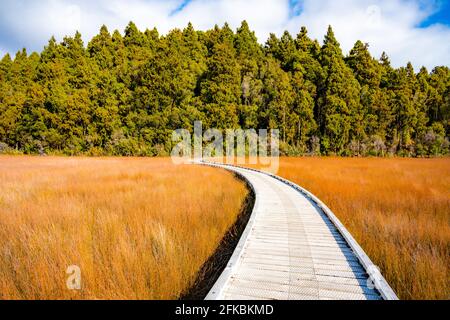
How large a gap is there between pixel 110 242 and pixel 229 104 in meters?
32.1

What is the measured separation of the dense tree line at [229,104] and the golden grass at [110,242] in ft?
89.4

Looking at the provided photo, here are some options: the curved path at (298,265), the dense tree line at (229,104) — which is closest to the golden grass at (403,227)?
the curved path at (298,265)

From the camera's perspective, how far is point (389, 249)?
5004 millimetres

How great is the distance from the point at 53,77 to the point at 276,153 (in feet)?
132

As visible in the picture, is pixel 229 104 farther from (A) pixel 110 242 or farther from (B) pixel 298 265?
(B) pixel 298 265

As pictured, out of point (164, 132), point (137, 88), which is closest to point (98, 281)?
point (164, 132)

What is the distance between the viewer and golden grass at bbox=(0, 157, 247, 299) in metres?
3.98

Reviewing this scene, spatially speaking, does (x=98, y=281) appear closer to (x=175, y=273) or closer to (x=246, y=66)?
(x=175, y=273)

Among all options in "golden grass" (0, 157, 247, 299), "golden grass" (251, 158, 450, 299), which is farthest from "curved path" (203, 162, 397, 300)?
"golden grass" (0, 157, 247, 299)

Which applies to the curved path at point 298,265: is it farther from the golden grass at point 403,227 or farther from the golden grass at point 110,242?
the golden grass at point 110,242

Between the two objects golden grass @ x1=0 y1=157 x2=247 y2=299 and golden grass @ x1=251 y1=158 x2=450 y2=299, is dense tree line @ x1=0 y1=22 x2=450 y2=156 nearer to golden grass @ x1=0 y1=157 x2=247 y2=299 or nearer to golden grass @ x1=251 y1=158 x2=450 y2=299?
golden grass @ x1=251 y1=158 x2=450 y2=299

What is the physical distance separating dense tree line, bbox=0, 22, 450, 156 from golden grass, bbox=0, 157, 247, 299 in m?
27.2

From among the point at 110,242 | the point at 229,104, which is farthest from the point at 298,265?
the point at 229,104

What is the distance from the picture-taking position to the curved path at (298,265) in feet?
11.1
